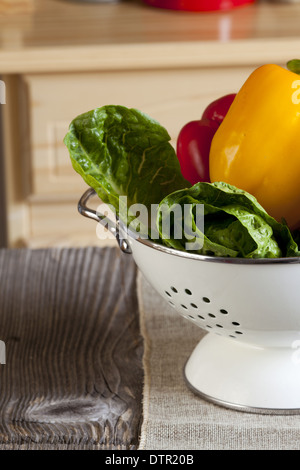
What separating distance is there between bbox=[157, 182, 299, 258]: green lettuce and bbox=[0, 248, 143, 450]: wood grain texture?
15cm

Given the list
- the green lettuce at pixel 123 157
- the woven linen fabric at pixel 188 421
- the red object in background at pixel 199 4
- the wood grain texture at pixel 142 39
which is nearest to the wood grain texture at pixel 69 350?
the woven linen fabric at pixel 188 421

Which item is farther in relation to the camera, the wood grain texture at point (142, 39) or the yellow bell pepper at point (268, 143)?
the wood grain texture at point (142, 39)

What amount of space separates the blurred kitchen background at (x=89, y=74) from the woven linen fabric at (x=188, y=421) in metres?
0.72

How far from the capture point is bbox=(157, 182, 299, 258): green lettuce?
448mm

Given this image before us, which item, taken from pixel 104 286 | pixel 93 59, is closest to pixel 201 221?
pixel 104 286

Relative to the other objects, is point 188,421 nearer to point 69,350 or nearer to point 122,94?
point 69,350

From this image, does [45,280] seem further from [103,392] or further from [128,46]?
[128,46]

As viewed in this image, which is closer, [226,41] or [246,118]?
[246,118]

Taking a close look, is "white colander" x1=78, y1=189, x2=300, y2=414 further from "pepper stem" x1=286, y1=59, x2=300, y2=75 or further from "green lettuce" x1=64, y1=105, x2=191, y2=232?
"pepper stem" x1=286, y1=59, x2=300, y2=75

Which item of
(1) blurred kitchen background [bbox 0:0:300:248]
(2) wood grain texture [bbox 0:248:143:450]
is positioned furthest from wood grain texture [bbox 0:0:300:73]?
(2) wood grain texture [bbox 0:248:143:450]

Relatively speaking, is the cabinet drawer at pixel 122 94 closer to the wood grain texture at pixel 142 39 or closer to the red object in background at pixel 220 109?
the wood grain texture at pixel 142 39

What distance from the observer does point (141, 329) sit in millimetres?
644

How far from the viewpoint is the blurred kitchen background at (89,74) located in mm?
1207

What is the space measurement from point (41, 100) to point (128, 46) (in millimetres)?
177
